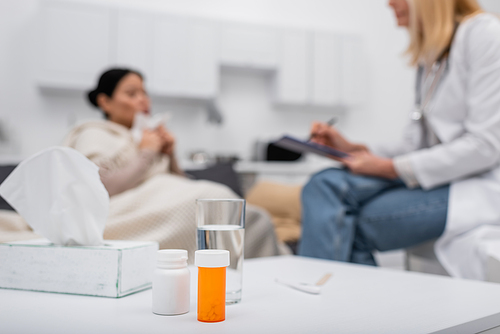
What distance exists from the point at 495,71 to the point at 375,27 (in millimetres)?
3570

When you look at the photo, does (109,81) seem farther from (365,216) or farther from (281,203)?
(365,216)

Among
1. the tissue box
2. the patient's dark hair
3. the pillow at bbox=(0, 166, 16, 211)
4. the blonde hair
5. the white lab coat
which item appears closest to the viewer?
the tissue box

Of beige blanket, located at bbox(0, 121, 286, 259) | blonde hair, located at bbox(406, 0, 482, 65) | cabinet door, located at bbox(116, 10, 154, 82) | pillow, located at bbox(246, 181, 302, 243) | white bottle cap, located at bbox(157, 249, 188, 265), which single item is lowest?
pillow, located at bbox(246, 181, 302, 243)

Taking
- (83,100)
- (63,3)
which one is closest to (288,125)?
(83,100)

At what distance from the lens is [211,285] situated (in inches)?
19.3

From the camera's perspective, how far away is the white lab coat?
1124 millimetres

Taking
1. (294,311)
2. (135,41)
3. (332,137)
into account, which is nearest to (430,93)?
(332,137)

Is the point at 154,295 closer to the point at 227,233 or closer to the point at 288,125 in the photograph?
the point at 227,233

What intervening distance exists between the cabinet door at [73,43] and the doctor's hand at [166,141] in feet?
6.32

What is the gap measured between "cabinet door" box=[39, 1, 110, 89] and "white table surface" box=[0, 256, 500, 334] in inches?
123

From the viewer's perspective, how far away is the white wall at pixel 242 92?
3.55m

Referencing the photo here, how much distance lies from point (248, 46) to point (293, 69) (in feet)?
1.52

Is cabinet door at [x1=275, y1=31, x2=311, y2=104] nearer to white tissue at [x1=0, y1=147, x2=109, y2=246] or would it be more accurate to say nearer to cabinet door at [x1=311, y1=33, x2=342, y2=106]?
cabinet door at [x1=311, y1=33, x2=342, y2=106]

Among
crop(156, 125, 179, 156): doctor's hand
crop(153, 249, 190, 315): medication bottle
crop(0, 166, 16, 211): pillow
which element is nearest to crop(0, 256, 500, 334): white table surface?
crop(153, 249, 190, 315): medication bottle
